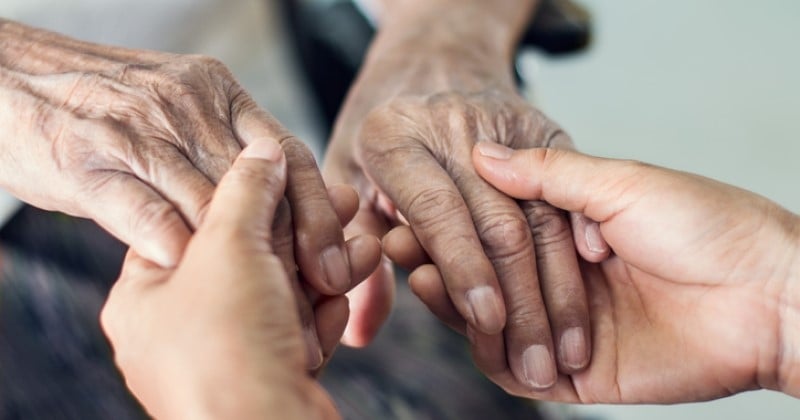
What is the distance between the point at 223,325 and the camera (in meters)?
0.53

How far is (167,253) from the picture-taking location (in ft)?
2.10

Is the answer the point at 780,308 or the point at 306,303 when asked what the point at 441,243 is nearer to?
the point at 306,303

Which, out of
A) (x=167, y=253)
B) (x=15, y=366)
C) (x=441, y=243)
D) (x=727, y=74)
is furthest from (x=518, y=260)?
(x=727, y=74)

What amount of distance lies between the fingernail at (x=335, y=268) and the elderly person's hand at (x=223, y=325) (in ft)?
0.25

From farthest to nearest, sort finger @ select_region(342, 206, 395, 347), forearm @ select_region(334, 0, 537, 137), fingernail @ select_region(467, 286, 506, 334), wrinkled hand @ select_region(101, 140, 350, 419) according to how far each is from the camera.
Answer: forearm @ select_region(334, 0, 537, 137) < finger @ select_region(342, 206, 395, 347) < fingernail @ select_region(467, 286, 506, 334) < wrinkled hand @ select_region(101, 140, 350, 419)

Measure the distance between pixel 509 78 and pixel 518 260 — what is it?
0.35m

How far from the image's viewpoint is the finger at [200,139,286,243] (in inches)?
23.7

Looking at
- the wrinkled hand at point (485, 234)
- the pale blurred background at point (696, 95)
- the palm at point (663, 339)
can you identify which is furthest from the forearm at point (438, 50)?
the pale blurred background at point (696, 95)

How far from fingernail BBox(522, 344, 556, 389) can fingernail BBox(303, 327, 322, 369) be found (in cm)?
21

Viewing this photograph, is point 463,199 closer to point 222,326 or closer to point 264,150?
point 264,150

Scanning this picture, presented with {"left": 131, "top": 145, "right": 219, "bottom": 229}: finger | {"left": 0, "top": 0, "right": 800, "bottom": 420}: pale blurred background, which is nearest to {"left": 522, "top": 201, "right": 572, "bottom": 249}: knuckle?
{"left": 131, "top": 145, "right": 219, "bottom": 229}: finger

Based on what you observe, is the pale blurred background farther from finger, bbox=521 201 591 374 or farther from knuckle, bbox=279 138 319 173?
knuckle, bbox=279 138 319 173

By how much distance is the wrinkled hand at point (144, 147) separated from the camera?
68cm

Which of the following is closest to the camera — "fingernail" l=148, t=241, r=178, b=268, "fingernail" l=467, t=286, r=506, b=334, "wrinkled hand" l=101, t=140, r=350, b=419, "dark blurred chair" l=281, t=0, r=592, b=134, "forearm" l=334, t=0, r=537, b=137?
"wrinkled hand" l=101, t=140, r=350, b=419
